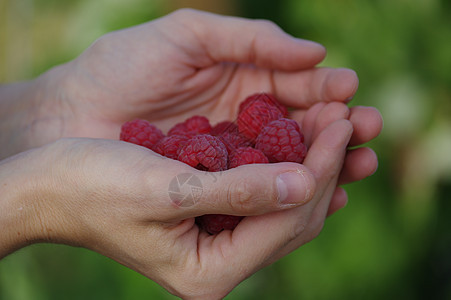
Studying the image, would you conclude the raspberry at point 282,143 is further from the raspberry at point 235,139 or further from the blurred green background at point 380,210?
the blurred green background at point 380,210

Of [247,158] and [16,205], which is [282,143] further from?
[16,205]

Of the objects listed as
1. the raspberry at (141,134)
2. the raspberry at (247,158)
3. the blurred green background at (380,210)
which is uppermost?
the raspberry at (247,158)

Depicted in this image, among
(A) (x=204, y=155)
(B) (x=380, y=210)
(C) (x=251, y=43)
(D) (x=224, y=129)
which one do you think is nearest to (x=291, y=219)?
(A) (x=204, y=155)

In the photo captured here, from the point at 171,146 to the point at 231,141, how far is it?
24 centimetres

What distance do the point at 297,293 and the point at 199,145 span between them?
6.08 ft

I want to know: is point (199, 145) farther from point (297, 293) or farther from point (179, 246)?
point (297, 293)

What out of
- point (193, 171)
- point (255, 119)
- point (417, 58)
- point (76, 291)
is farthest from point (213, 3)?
point (193, 171)

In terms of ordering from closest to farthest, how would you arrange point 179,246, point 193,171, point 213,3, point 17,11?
point 193,171
point 179,246
point 213,3
point 17,11

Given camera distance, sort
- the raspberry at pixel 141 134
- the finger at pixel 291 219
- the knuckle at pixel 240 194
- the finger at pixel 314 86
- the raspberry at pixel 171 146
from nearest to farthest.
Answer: the knuckle at pixel 240 194, the finger at pixel 291 219, the raspberry at pixel 171 146, the raspberry at pixel 141 134, the finger at pixel 314 86

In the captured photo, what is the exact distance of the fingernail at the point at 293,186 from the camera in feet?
3.51

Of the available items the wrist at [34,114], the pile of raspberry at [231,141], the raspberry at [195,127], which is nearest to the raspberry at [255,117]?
the pile of raspberry at [231,141]

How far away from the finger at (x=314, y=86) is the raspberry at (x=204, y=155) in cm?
56

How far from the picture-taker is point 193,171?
3.54 feet

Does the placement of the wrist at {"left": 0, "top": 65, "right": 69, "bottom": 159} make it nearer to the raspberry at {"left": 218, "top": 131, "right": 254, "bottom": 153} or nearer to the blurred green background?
the raspberry at {"left": 218, "top": 131, "right": 254, "bottom": 153}
